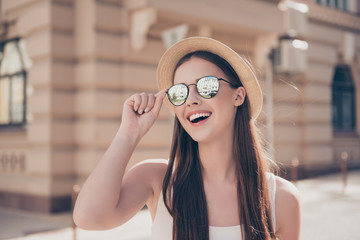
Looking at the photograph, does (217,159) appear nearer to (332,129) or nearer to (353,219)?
(353,219)

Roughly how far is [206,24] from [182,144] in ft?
25.0

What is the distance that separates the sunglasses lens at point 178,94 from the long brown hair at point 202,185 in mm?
180

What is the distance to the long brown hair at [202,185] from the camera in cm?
191

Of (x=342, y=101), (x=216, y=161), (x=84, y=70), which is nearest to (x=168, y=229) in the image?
(x=216, y=161)

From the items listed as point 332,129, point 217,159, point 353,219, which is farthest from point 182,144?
point 332,129

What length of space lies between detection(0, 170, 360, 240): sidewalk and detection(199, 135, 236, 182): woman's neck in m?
4.37

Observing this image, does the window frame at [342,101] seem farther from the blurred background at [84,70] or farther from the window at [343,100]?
the blurred background at [84,70]

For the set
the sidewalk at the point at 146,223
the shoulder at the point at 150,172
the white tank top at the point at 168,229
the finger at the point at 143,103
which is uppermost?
the finger at the point at 143,103

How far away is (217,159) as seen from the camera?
213 centimetres

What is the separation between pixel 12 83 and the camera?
9.84 m

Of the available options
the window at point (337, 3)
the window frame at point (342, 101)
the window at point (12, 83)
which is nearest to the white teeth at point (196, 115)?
the window at point (12, 83)

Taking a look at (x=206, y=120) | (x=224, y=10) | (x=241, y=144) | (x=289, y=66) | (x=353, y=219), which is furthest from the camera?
(x=289, y=66)

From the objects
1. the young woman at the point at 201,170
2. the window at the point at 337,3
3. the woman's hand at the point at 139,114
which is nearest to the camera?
the young woman at the point at 201,170

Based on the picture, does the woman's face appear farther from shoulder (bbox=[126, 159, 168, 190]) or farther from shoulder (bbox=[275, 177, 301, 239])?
shoulder (bbox=[275, 177, 301, 239])
